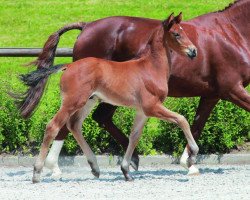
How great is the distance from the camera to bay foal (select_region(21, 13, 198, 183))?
32.3 feet

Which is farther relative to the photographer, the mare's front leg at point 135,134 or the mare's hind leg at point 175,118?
the mare's front leg at point 135,134

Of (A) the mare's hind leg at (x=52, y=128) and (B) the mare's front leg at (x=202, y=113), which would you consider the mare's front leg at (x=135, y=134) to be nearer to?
(A) the mare's hind leg at (x=52, y=128)

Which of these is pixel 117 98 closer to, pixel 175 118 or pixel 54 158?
pixel 175 118

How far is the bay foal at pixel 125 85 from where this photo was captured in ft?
32.3

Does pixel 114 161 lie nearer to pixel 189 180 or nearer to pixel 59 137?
pixel 59 137

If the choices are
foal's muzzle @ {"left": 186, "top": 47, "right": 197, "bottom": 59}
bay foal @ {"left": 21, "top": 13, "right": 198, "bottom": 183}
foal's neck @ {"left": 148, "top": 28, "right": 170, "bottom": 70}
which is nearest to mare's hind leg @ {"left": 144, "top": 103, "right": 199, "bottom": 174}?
bay foal @ {"left": 21, "top": 13, "right": 198, "bottom": 183}

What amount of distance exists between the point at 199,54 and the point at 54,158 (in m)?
2.04

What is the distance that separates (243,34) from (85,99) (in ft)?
8.01

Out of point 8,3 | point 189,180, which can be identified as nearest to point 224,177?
point 189,180

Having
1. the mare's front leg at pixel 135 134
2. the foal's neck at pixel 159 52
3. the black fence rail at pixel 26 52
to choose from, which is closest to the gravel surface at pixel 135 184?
the mare's front leg at pixel 135 134

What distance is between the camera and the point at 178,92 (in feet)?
36.6

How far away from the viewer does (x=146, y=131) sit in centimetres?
1215

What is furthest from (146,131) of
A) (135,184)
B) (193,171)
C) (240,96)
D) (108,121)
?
(135,184)

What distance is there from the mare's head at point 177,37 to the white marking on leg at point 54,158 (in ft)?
5.83
